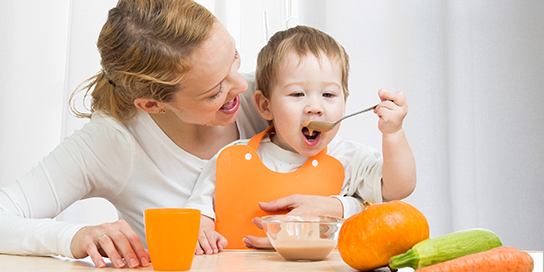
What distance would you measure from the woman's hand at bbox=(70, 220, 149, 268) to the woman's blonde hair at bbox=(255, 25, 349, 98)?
62 cm

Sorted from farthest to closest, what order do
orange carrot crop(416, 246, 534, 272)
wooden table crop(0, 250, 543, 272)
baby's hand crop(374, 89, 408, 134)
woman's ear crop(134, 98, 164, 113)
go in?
1. woman's ear crop(134, 98, 164, 113)
2. baby's hand crop(374, 89, 408, 134)
3. wooden table crop(0, 250, 543, 272)
4. orange carrot crop(416, 246, 534, 272)

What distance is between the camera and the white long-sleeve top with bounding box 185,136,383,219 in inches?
44.5

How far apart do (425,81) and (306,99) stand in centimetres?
104

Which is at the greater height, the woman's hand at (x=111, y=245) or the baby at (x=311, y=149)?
the baby at (x=311, y=149)

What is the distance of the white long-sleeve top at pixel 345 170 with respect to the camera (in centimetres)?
113

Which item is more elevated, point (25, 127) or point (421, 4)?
point (421, 4)

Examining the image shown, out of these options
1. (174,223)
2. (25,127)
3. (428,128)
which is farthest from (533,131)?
(25,127)

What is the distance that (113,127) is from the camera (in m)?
1.19

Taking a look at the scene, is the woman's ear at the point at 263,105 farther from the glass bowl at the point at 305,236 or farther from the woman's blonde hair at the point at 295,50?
the glass bowl at the point at 305,236

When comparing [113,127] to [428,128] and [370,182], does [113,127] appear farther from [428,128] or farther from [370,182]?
[428,128]

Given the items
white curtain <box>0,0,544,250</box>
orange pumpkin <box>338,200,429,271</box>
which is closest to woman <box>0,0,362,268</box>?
orange pumpkin <box>338,200,429,271</box>

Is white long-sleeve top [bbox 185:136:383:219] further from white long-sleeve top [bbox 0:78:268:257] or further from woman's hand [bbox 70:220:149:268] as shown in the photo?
woman's hand [bbox 70:220:149:268]

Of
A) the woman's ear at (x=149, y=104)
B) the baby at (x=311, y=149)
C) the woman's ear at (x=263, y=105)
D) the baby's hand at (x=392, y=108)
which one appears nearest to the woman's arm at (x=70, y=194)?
the woman's ear at (x=149, y=104)

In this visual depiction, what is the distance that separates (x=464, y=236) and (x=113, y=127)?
87 centimetres
